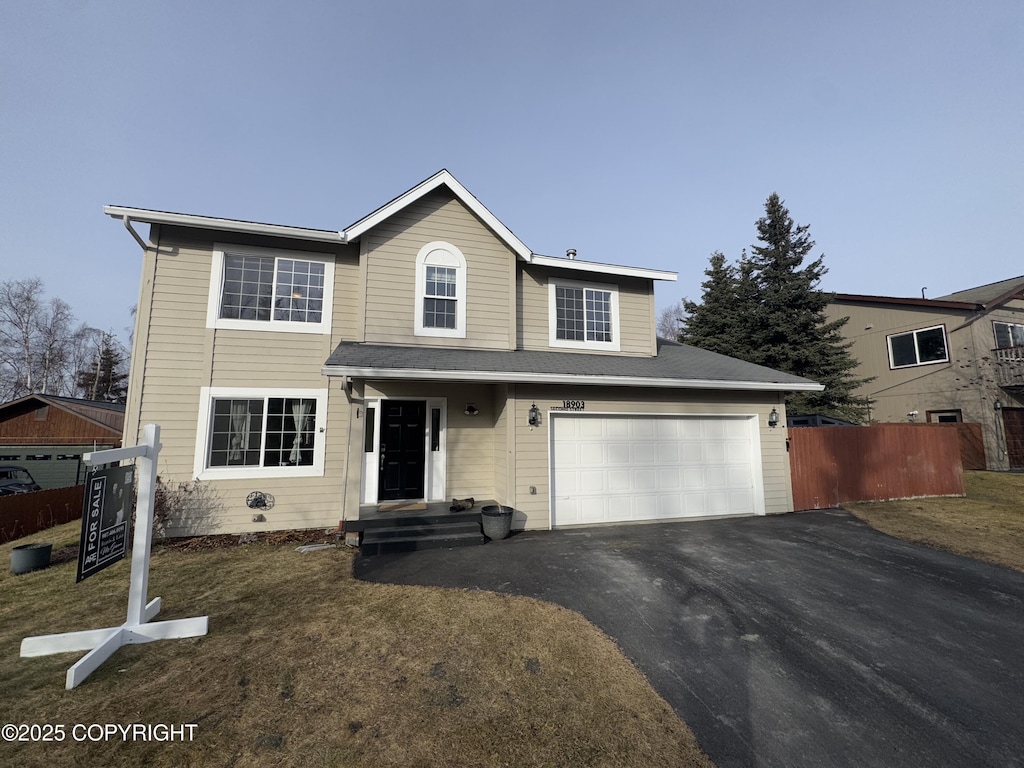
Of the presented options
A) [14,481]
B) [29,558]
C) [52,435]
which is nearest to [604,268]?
[29,558]

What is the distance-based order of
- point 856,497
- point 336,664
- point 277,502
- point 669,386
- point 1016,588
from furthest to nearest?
point 856,497 < point 669,386 < point 277,502 < point 1016,588 < point 336,664

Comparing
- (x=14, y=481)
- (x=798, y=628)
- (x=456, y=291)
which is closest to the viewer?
(x=798, y=628)

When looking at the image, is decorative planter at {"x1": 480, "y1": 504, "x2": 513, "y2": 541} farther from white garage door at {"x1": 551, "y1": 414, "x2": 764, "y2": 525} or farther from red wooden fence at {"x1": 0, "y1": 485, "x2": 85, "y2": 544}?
red wooden fence at {"x1": 0, "y1": 485, "x2": 85, "y2": 544}

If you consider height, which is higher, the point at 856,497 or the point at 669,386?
the point at 669,386

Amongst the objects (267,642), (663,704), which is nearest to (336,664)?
(267,642)

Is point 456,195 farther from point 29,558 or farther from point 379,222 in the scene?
point 29,558

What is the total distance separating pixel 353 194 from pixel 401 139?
2895 millimetres

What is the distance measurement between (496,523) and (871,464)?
10.4 metres

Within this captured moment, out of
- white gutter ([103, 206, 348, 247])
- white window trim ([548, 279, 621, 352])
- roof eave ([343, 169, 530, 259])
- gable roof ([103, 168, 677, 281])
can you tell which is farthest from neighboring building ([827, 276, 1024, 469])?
white gutter ([103, 206, 348, 247])

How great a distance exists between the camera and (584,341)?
34.6ft

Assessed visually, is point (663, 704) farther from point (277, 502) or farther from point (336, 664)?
point (277, 502)

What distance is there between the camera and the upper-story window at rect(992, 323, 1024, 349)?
57.0 feet

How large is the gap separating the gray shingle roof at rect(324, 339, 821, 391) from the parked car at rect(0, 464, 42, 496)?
14.0 metres

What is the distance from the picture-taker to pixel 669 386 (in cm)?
884
